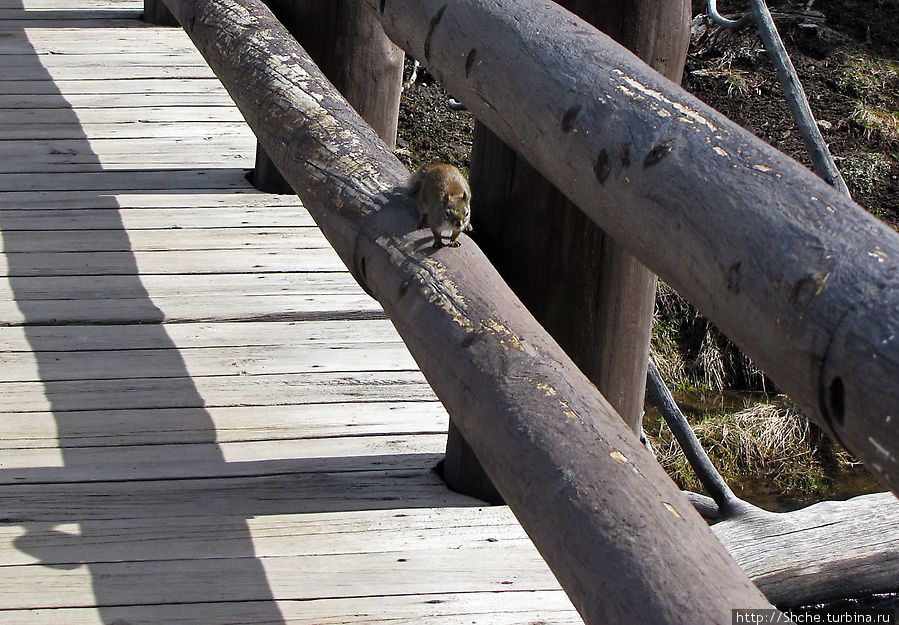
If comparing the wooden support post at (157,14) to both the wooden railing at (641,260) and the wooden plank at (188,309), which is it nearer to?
the wooden plank at (188,309)

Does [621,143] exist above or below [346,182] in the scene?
above

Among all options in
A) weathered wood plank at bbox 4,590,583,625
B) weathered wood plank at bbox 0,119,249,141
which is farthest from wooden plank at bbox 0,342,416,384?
weathered wood plank at bbox 0,119,249,141

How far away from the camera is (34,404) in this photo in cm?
290

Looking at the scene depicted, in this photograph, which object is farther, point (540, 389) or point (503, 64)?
point (503, 64)

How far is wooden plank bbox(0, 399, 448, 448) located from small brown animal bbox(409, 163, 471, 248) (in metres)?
0.79

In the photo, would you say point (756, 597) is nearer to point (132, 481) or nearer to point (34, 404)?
point (132, 481)

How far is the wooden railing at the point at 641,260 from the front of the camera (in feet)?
3.36

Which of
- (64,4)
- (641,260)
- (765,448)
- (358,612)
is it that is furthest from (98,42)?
(641,260)

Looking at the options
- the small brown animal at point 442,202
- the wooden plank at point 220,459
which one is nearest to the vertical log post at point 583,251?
the small brown animal at point 442,202

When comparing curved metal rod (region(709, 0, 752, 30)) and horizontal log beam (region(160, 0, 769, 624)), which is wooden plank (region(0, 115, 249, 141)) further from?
horizontal log beam (region(160, 0, 769, 624))

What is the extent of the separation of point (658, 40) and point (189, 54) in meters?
4.26

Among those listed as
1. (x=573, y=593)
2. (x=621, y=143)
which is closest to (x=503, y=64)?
(x=621, y=143)

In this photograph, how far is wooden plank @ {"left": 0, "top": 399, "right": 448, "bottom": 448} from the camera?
277 cm

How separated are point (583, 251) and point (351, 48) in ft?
6.74
